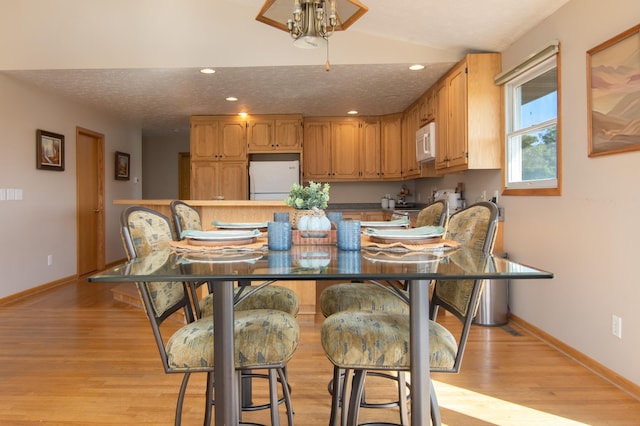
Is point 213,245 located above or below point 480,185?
below

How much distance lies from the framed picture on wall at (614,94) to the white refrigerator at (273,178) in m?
3.97

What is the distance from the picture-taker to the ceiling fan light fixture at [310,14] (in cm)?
189

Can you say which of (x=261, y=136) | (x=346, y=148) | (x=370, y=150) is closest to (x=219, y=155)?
(x=261, y=136)

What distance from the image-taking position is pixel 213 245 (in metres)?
1.59

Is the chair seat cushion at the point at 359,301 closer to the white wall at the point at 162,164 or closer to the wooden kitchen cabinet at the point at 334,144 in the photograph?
the wooden kitchen cabinet at the point at 334,144

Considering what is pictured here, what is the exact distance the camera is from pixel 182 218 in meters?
2.19

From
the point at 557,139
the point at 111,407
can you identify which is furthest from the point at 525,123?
the point at 111,407

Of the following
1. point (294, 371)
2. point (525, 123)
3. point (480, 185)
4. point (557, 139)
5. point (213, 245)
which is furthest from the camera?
point (480, 185)

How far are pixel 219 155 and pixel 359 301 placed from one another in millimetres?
4604

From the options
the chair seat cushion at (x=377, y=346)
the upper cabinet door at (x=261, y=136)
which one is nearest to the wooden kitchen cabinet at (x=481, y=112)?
the chair seat cushion at (x=377, y=346)

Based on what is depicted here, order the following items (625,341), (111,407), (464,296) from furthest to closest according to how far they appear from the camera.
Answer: (625,341)
(111,407)
(464,296)

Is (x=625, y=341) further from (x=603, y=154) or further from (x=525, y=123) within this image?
(x=525, y=123)

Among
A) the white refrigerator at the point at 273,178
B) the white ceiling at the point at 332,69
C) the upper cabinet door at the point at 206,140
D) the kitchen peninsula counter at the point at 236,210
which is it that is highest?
the white ceiling at the point at 332,69

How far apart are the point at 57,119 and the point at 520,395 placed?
532cm
